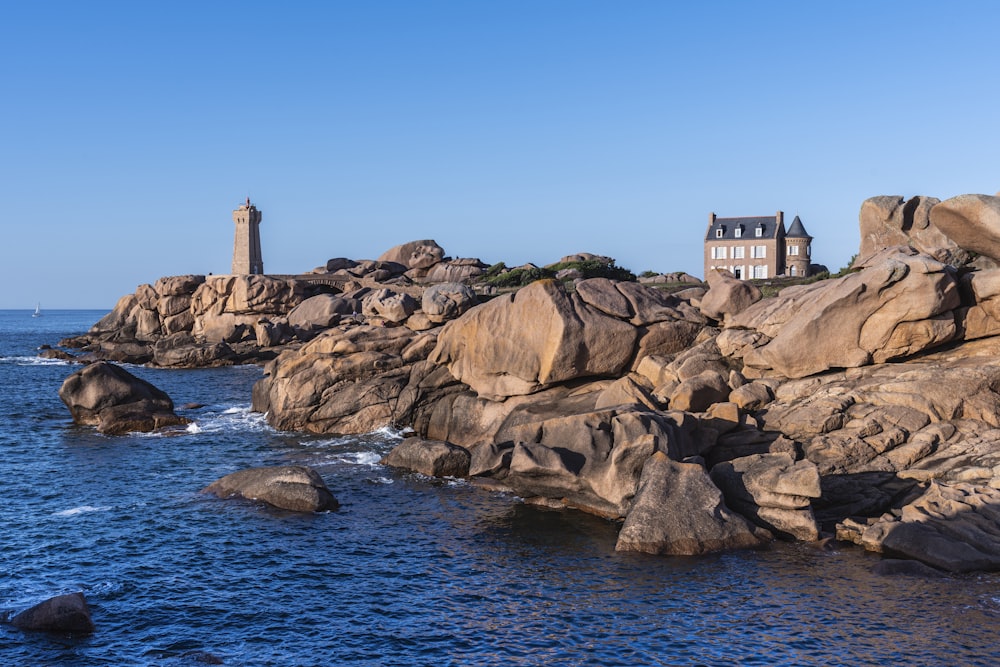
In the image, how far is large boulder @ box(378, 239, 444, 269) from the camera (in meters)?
130

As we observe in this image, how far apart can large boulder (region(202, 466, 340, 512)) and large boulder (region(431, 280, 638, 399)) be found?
526 inches

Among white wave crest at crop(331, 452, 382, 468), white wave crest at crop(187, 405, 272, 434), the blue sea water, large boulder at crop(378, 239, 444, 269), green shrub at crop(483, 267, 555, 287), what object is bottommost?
the blue sea water

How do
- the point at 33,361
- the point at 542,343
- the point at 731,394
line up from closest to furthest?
the point at 731,394
the point at 542,343
the point at 33,361

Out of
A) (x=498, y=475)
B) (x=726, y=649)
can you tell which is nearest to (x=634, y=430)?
(x=498, y=475)

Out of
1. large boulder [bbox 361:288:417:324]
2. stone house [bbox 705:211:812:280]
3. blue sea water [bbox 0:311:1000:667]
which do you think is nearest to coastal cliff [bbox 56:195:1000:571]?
large boulder [bbox 361:288:417:324]

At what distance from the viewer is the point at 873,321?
3919 cm

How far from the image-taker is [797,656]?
22.0 meters

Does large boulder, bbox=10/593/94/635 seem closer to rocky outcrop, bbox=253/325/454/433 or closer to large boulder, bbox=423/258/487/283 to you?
rocky outcrop, bbox=253/325/454/433

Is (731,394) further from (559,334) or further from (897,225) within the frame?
(897,225)

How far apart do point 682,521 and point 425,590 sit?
9559 mm

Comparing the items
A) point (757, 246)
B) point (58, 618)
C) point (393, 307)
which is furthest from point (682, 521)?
point (757, 246)

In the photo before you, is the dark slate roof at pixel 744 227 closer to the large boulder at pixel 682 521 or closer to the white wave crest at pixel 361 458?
the white wave crest at pixel 361 458

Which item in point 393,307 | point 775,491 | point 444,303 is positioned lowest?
point 775,491

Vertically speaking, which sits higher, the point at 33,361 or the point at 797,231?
the point at 797,231
